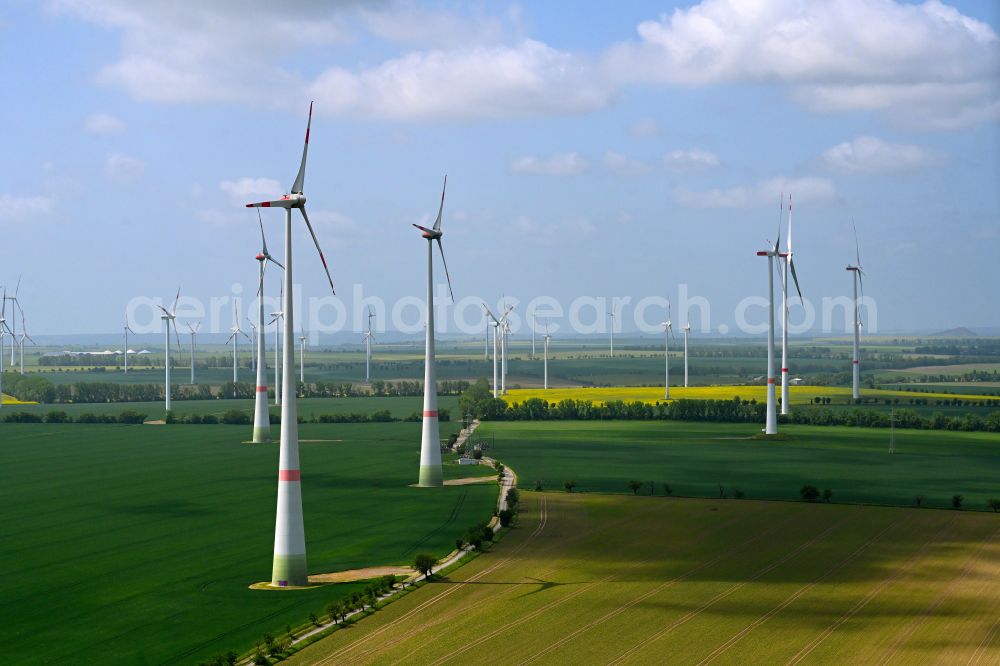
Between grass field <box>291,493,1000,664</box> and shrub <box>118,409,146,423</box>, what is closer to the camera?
grass field <box>291,493,1000,664</box>

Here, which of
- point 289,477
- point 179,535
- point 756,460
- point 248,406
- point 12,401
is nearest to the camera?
point 289,477

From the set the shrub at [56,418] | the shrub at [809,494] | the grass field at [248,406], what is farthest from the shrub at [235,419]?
the shrub at [809,494]

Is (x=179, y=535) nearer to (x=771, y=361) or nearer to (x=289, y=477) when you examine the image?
(x=289, y=477)

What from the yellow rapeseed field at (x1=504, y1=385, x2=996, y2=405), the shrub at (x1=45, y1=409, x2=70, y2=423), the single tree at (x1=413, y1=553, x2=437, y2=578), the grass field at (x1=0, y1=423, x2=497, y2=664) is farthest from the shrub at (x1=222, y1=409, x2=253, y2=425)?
the single tree at (x1=413, y1=553, x2=437, y2=578)

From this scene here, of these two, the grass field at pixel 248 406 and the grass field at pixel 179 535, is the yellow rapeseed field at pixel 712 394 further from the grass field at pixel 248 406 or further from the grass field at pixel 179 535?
the grass field at pixel 179 535

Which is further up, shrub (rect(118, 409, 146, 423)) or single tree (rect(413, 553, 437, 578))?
shrub (rect(118, 409, 146, 423))

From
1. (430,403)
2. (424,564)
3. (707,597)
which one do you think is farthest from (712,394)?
(707,597)

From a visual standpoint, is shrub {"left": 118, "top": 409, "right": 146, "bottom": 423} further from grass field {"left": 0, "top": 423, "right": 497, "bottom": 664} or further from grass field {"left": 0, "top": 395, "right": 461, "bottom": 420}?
grass field {"left": 0, "top": 423, "right": 497, "bottom": 664}

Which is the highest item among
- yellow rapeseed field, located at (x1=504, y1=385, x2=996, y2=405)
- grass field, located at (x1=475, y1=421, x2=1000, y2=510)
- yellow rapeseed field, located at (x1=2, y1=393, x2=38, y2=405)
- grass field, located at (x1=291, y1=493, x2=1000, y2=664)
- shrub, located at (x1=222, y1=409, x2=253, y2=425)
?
yellow rapeseed field, located at (x1=504, y1=385, x2=996, y2=405)
